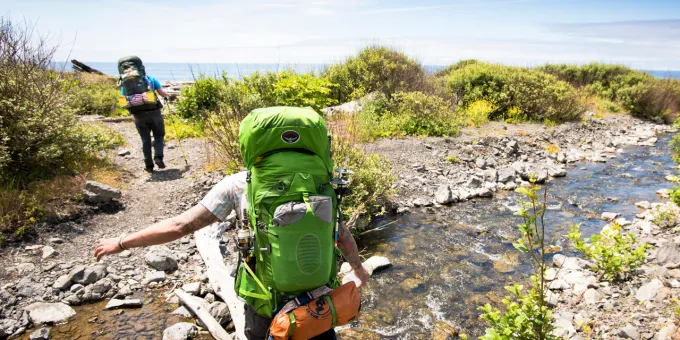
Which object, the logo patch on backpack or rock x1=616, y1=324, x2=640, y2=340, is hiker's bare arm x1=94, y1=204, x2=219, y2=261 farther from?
rock x1=616, y1=324, x2=640, y2=340

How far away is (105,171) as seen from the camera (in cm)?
Result: 776

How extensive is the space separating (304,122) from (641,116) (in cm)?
2613

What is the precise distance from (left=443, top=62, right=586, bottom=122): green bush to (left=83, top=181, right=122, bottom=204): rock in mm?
14686

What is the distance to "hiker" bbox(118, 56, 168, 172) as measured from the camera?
7.77 metres

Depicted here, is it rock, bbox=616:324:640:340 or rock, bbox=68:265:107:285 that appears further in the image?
rock, bbox=68:265:107:285

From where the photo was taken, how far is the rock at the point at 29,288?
4547 mm

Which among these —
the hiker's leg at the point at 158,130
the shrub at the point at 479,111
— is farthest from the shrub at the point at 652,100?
the hiker's leg at the point at 158,130

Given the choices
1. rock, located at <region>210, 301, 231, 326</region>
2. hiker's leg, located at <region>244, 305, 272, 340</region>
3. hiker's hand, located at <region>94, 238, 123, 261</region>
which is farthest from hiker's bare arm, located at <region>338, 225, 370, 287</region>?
rock, located at <region>210, 301, 231, 326</region>

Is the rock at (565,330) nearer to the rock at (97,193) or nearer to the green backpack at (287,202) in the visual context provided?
the green backpack at (287,202)

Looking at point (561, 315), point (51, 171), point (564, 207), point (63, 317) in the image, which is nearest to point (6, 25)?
point (51, 171)

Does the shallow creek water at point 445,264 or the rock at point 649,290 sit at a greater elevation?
the rock at point 649,290

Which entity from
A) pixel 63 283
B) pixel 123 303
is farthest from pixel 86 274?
pixel 123 303

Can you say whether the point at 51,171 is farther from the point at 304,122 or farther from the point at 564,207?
the point at 564,207

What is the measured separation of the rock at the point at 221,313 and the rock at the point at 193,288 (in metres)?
0.45
